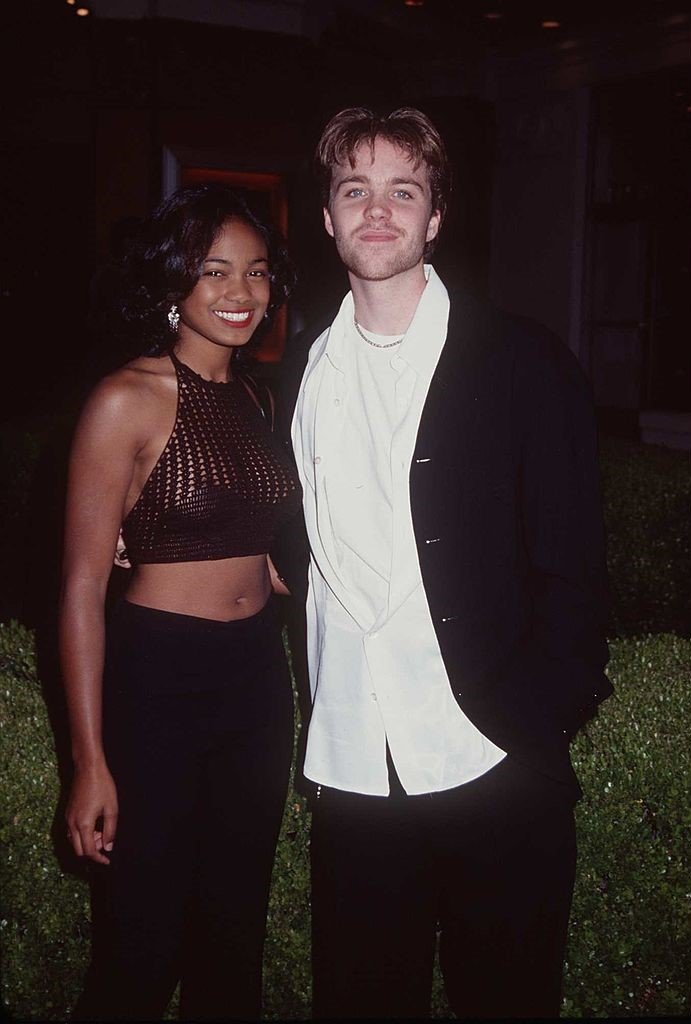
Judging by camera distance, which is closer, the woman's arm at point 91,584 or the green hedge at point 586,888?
the woman's arm at point 91,584

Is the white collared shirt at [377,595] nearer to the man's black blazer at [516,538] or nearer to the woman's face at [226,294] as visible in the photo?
the man's black blazer at [516,538]

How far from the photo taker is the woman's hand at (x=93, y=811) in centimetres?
202

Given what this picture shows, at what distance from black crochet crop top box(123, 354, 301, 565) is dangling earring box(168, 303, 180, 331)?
91 mm

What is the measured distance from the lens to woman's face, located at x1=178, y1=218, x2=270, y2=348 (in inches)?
91.7

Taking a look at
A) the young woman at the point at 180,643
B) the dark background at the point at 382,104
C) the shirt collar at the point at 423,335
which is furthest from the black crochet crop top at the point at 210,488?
the dark background at the point at 382,104

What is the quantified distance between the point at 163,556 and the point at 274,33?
865 cm

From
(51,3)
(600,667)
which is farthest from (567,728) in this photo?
(51,3)

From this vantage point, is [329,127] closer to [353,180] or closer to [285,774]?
[353,180]

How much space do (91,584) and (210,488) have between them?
324 millimetres

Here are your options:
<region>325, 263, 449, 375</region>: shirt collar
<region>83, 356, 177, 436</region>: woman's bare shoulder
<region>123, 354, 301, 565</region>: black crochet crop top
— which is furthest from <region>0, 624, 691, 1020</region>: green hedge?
<region>325, 263, 449, 375</region>: shirt collar

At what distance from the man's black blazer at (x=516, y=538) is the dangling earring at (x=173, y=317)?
65 cm

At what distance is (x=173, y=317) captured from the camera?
7.80ft

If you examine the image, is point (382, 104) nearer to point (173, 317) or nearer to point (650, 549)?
point (650, 549)

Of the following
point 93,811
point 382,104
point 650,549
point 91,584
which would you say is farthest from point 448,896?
point 382,104
